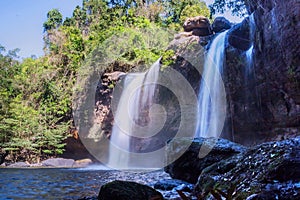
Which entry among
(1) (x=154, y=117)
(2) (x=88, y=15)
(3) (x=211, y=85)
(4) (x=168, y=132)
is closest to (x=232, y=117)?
(3) (x=211, y=85)

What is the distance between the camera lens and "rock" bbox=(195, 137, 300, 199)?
259cm

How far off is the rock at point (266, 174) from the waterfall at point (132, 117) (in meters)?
14.8

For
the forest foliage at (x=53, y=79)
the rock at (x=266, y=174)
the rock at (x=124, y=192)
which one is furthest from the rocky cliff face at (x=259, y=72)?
the rock at (x=124, y=192)

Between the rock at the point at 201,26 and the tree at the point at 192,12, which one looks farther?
the tree at the point at 192,12

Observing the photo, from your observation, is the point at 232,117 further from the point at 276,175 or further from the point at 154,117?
the point at 276,175

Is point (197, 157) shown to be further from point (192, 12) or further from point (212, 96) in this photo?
point (192, 12)

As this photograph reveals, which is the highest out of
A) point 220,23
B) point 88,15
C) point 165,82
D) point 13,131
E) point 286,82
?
point 88,15

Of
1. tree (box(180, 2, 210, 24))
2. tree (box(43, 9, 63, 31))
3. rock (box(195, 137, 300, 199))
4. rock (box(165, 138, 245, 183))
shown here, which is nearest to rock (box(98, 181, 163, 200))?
rock (box(195, 137, 300, 199))

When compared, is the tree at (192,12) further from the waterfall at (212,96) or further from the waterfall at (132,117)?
the waterfall at (212,96)

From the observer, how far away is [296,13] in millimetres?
8844

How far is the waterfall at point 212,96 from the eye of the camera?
1361 cm

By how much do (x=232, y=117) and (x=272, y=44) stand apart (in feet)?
14.1

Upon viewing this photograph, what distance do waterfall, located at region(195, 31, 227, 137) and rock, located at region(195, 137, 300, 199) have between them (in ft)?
32.1

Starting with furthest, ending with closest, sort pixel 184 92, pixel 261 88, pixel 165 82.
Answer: pixel 165 82 < pixel 184 92 < pixel 261 88
